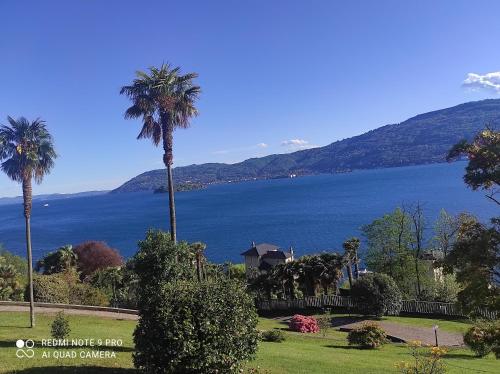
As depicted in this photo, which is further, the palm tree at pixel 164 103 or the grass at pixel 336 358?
the palm tree at pixel 164 103

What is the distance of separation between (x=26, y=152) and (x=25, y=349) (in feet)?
29.9

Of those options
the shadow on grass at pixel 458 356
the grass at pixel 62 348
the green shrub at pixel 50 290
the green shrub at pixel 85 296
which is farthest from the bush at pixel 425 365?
the green shrub at pixel 85 296

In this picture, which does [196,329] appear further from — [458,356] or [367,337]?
[458,356]

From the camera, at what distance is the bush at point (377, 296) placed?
3102 cm

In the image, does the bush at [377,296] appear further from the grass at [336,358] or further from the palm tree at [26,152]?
the palm tree at [26,152]

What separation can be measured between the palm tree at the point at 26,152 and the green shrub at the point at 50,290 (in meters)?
12.4

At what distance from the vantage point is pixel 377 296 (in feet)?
102

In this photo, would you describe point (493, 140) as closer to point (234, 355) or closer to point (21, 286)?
point (234, 355)

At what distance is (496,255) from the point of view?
10.0 meters

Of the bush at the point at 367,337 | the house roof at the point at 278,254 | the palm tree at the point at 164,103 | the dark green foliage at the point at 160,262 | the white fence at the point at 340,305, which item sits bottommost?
the white fence at the point at 340,305

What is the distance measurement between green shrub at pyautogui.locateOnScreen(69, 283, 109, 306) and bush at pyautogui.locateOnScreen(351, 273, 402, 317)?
1921 cm

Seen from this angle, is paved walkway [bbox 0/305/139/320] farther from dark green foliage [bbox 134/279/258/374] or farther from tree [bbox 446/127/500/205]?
tree [bbox 446/127/500/205]

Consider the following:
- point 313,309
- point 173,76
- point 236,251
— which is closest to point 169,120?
point 173,76

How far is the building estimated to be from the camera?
59.6 metres
